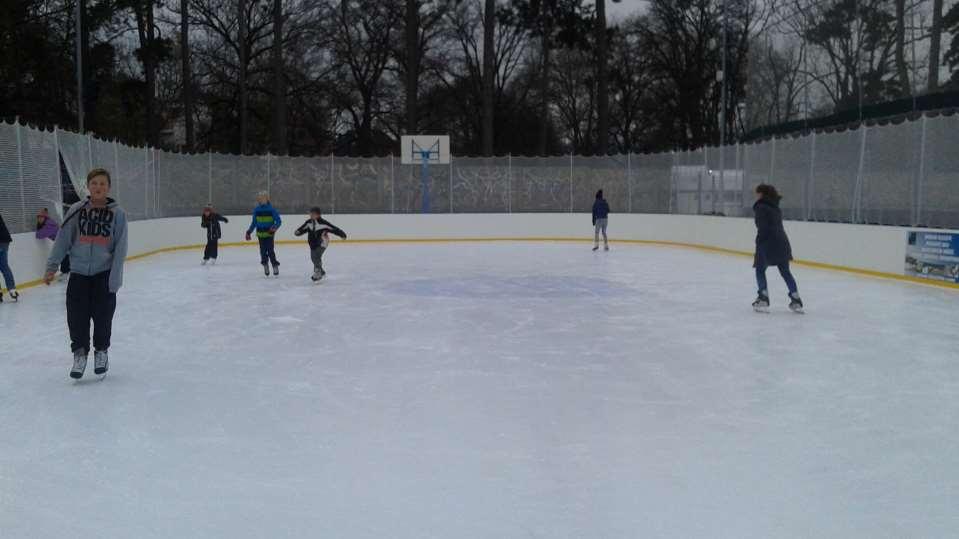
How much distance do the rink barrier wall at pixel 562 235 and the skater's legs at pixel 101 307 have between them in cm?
692

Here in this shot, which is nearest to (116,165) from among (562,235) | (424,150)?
(424,150)

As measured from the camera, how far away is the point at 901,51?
2119 centimetres

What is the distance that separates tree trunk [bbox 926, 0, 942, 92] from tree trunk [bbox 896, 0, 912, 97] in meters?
0.91

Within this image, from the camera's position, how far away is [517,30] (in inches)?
1372

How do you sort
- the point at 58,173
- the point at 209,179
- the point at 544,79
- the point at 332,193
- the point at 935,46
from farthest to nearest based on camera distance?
the point at 544,79, the point at 332,193, the point at 209,179, the point at 935,46, the point at 58,173

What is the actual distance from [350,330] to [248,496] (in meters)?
4.57

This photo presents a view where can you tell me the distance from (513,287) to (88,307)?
7.09 meters

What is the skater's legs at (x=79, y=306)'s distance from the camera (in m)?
5.69

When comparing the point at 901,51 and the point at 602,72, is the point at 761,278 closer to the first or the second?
the point at 901,51

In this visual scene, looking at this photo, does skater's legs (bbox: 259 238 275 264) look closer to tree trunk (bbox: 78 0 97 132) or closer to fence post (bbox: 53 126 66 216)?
fence post (bbox: 53 126 66 216)

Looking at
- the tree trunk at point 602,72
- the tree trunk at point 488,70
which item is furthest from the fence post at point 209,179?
the tree trunk at point 602,72

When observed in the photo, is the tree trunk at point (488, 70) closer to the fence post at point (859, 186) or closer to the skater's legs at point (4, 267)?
the fence post at point (859, 186)

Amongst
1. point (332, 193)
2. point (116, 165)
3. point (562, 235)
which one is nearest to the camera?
point (116, 165)

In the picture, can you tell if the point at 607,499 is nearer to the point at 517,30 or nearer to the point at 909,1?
the point at 909,1
